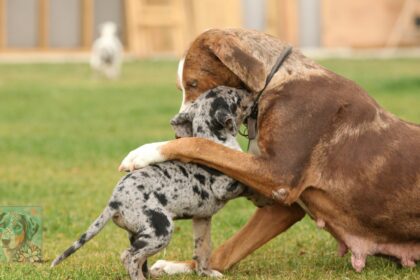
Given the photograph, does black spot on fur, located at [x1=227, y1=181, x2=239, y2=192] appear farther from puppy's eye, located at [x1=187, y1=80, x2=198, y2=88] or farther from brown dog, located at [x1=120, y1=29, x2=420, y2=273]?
puppy's eye, located at [x1=187, y1=80, x2=198, y2=88]

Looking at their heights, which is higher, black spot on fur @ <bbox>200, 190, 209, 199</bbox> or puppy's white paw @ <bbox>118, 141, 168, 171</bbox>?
puppy's white paw @ <bbox>118, 141, 168, 171</bbox>

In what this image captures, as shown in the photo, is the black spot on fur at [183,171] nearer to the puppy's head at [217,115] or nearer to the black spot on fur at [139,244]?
the puppy's head at [217,115]

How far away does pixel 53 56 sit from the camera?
3195 cm

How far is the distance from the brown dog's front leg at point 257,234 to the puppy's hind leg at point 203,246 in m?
0.15

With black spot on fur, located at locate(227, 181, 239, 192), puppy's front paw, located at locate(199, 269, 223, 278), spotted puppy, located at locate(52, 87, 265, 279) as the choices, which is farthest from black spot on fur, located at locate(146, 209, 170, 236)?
puppy's front paw, located at locate(199, 269, 223, 278)

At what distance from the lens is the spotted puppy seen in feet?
20.3

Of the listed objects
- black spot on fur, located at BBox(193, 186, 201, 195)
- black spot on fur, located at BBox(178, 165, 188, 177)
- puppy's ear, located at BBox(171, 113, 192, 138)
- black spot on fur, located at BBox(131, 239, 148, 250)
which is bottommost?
black spot on fur, located at BBox(131, 239, 148, 250)

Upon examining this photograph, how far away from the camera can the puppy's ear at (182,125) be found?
667cm

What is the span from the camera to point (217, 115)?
652 centimetres

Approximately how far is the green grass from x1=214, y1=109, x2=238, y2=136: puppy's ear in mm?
892

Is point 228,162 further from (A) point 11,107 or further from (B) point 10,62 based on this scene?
(B) point 10,62

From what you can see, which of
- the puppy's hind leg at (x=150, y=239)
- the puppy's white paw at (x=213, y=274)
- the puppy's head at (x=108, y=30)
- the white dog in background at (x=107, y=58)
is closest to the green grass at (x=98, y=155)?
the puppy's white paw at (x=213, y=274)

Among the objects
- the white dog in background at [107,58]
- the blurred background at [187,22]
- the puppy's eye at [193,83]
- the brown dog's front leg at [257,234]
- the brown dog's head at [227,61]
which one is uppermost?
the brown dog's head at [227,61]

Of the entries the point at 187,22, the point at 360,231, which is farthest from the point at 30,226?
the point at 187,22
